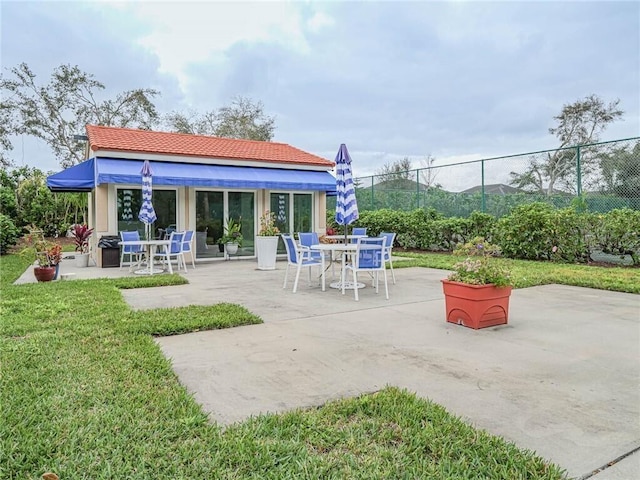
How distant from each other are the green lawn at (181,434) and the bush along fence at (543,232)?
962 centimetres

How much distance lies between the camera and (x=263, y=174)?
1509 centimetres

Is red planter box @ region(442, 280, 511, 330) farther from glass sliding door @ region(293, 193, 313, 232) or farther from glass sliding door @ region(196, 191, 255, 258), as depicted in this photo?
glass sliding door @ region(293, 193, 313, 232)

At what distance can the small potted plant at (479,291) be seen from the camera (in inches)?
214

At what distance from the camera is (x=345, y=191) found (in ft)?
29.0

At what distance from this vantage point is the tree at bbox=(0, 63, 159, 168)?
93.2ft

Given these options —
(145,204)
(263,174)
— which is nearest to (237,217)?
(263,174)

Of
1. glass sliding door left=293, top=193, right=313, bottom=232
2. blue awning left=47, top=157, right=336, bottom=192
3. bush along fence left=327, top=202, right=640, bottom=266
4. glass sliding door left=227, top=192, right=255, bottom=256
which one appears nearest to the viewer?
bush along fence left=327, top=202, right=640, bottom=266

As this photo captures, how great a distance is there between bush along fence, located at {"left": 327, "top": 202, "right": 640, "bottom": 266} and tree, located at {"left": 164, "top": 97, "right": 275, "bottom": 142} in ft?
72.5

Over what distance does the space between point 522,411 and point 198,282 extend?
25.3ft

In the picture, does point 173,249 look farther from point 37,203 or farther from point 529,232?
point 37,203

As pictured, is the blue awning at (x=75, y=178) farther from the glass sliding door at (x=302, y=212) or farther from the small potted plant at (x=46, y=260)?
the glass sliding door at (x=302, y=212)

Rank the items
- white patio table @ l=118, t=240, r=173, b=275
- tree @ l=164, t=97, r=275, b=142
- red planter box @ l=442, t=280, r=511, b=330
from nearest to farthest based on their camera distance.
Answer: red planter box @ l=442, t=280, r=511, b=330 < white patio table @ l=118, t=240, r=173, b=275 < tree @ l=164, t=97, r=275, b=142

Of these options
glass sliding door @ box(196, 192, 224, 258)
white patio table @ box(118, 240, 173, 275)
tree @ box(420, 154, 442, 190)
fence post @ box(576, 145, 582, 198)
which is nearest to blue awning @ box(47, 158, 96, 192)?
glass sliding door @ box(196, 192, 224, 258)

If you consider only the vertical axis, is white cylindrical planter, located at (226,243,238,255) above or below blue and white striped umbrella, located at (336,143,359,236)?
below
